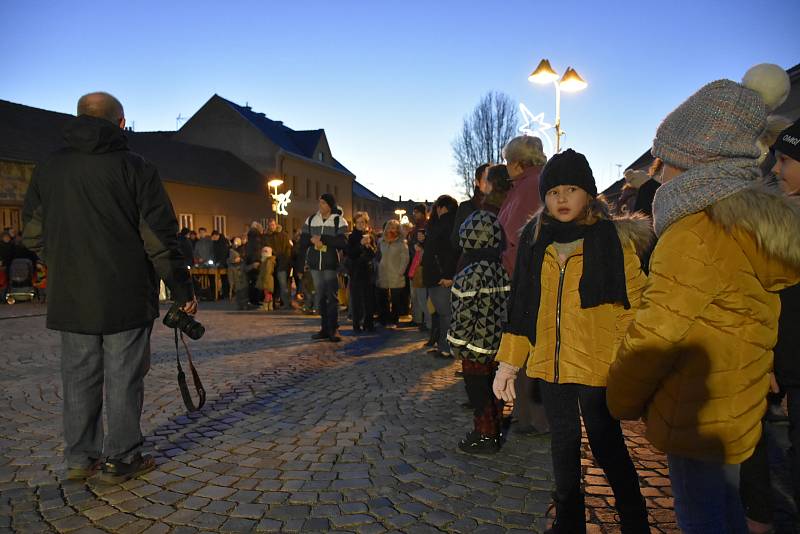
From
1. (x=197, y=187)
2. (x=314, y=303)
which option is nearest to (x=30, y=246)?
(x=314, y=303)

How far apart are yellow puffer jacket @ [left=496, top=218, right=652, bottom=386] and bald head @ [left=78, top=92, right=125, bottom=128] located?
8.82ft

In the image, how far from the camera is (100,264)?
11.4ft

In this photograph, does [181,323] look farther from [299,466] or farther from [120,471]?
[299,466]

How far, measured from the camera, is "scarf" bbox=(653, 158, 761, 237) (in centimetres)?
178

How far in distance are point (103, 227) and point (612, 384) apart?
9.51 feet

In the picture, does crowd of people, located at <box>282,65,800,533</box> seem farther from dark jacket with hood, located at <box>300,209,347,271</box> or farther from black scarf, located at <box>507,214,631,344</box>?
A: dark jacket with hood, located at <box>300,209,347,271</box>

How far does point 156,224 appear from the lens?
3.56 metres

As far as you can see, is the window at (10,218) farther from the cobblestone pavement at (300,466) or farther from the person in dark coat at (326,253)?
the cobblestone pavement at (300,466)

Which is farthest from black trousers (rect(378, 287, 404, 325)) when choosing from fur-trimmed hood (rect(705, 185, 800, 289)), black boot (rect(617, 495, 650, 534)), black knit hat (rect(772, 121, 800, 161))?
fur-trimmed hood (rect(705, 185, 800, 289))

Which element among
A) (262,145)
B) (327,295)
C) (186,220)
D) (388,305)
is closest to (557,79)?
(388,305)

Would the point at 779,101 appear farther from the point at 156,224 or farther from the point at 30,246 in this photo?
the point at 30,246

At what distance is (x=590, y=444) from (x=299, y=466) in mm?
1986

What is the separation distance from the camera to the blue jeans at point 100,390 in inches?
138

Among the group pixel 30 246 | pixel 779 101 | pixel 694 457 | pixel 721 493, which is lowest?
pixel 721 493
